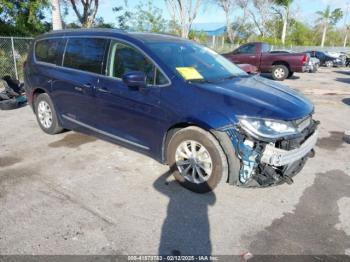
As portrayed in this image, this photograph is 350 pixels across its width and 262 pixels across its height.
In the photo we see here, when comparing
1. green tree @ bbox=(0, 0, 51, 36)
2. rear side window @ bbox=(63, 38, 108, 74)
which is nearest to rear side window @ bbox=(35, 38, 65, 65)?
rear side window @ bbox=(63, 38, 108, 74)

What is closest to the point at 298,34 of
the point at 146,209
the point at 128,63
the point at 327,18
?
the point at 327,18

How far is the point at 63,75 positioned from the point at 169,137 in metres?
2.27

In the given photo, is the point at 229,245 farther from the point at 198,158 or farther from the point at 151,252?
the point at 198,158

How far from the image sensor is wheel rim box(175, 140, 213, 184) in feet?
12.5

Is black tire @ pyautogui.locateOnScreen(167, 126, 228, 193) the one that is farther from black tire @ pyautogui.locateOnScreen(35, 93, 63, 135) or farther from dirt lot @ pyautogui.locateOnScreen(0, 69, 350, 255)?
black tire @ pyautogui.locateOnScreen(35, 93, 63, 135)

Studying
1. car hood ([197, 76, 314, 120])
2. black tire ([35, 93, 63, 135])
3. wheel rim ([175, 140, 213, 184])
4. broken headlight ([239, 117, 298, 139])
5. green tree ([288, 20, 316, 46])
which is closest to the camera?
broken headlight ([239, 117, 298, 139])

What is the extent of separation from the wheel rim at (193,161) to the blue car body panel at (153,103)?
0.88 ft

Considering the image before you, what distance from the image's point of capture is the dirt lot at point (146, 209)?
3049 millimetres

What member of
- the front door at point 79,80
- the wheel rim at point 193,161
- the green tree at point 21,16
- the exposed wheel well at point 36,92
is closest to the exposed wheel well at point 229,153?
the wheel rim at point 193,161

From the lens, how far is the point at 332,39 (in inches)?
2477

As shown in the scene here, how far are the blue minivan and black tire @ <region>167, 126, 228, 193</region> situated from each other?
0.01 m

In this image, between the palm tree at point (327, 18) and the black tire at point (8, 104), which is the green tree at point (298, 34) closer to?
the palm tree at point (327, 18)

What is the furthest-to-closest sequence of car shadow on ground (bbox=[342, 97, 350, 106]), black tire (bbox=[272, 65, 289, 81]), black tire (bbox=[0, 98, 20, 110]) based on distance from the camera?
1. black tire (bbox=[272, 65, 289, 81])
2. car shadow on ground (bbox=[342, 97, 350, 106])
3. black tire (bbox=[0, 98, 20, 110])

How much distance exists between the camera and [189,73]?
4.11 m
